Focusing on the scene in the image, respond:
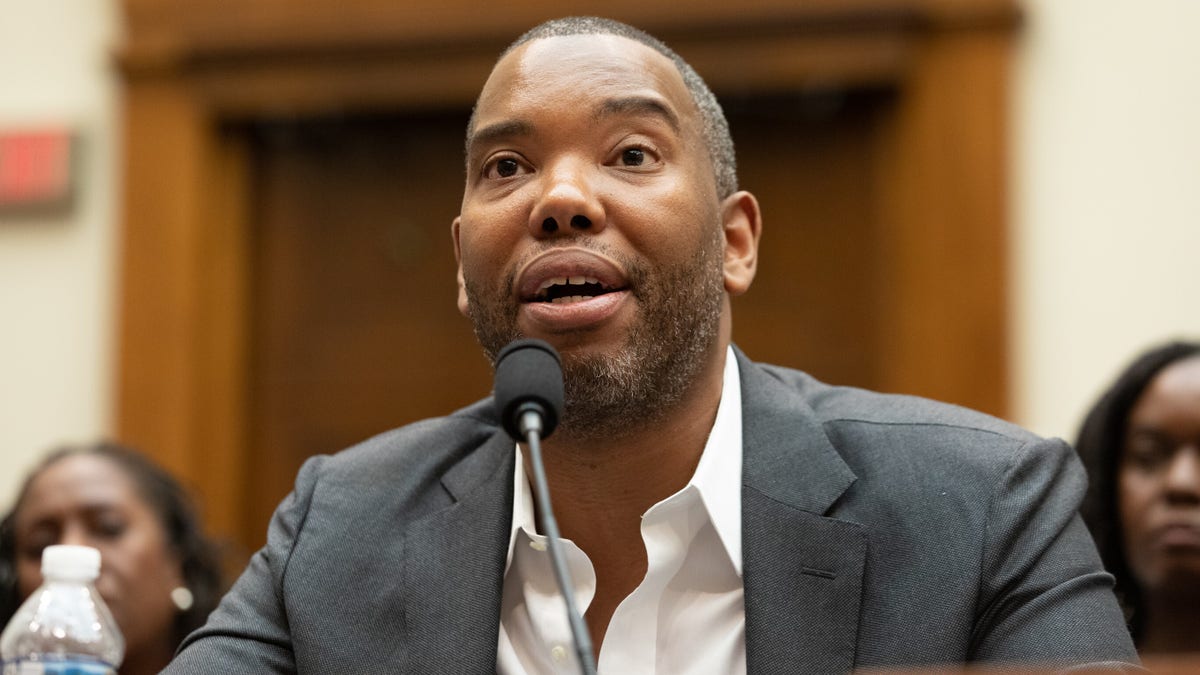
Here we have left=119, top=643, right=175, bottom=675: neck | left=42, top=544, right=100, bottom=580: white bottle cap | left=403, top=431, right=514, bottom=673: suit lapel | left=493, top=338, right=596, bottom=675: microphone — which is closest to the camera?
left=493, top=338, right=596, bottom=675: microphone

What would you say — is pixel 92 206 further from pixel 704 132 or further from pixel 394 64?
pixel 704 132

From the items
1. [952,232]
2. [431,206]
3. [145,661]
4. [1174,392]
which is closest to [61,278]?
[431,206]

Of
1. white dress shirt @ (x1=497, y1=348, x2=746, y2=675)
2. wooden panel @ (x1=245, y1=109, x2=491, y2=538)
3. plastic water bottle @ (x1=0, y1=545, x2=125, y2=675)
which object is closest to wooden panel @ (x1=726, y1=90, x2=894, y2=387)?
wooden panel @ (x1=245, y1=109, x2=491, y2=538)

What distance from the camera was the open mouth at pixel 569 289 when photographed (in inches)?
76.3

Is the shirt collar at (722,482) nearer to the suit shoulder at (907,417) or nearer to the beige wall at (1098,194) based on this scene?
the suit shoulder at (907,417)

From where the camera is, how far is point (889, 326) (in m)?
4.07

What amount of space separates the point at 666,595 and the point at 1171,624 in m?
1.24

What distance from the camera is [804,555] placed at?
1928 mm

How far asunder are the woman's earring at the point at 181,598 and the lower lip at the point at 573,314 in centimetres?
161

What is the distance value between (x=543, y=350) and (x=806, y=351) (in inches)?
105

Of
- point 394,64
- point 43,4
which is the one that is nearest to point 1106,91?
point 394,64

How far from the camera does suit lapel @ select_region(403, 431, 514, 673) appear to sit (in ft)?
6.46

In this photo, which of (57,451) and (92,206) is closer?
(57,451)

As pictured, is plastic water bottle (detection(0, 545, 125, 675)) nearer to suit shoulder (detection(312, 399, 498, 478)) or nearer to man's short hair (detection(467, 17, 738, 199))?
suit shoulder (detection(312, 399, 498, 478))
